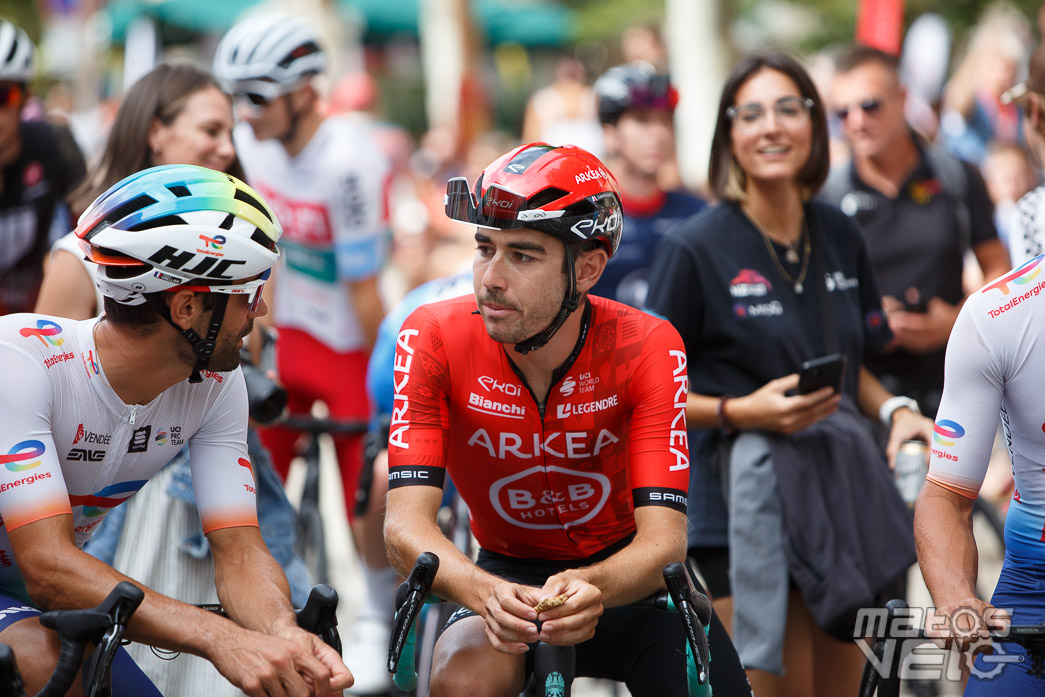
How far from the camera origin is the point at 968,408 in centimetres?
316

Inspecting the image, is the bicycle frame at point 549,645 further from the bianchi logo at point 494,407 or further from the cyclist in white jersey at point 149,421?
the bianchi logo at point 494,407

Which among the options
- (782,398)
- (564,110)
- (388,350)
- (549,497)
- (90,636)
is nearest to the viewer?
(90,636)

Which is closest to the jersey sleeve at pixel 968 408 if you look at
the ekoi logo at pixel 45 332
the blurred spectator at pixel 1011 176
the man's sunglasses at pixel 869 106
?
the ekoi logo at pixel 45 332

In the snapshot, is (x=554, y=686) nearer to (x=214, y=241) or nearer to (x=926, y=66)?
(x=214, y=241)

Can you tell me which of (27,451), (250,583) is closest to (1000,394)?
(250,583)

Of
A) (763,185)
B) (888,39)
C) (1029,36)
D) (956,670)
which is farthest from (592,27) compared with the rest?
(956,670)

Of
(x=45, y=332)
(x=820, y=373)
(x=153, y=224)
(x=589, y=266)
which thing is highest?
(x=153, y=224)

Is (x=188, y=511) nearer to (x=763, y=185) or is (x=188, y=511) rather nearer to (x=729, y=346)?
(x=729, y=346)

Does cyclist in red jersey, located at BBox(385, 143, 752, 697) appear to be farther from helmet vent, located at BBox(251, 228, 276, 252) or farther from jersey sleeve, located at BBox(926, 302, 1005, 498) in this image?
jersey sleeve, located at BBox(926, 302, 1005, 498)

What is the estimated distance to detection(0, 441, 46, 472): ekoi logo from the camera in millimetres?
3018

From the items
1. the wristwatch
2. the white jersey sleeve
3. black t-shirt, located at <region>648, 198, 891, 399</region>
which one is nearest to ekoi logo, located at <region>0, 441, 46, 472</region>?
black t-shirt, located at <region>648, 198, 891, 399</region>

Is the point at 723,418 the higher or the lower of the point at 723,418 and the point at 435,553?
the higher

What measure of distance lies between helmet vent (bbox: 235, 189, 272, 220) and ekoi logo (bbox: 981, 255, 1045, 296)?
1.96m

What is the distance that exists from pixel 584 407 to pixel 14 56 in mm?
4026
